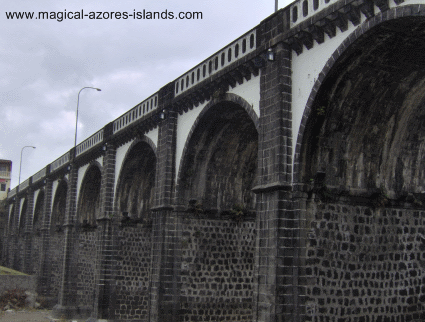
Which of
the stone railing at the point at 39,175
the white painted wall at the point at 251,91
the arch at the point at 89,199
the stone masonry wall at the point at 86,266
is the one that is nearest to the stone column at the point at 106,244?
→ the arch at the point at 89,199

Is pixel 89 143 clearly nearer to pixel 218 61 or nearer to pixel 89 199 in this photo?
pixel 89 199

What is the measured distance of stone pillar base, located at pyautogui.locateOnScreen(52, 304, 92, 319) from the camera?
99.9 ft

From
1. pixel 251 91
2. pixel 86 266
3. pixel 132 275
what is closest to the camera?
pixel 251 91

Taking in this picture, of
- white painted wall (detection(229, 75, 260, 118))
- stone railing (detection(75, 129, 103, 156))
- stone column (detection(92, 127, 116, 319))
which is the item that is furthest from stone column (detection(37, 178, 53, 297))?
white painted wall (detection(229, 75, 260, 118))

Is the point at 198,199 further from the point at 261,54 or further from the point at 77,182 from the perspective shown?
the point at 77,182

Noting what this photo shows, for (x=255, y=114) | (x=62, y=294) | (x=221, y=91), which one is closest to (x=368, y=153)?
(x=255, y=114)

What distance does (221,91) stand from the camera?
1752cm

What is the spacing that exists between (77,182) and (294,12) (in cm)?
2295

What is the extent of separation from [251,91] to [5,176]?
73872mm

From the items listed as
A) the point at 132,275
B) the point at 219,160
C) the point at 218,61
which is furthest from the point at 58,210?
the point at 218,61

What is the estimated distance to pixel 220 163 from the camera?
66.7ft

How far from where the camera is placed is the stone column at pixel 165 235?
754 inches

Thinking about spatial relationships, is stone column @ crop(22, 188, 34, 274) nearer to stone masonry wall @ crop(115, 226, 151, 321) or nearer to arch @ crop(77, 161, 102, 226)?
arch @ crop(77, 161, 102, 226)

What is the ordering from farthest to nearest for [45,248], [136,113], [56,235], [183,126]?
1. [56,235]
2. [45,248]
3. [136,113]
4. [183,126]
